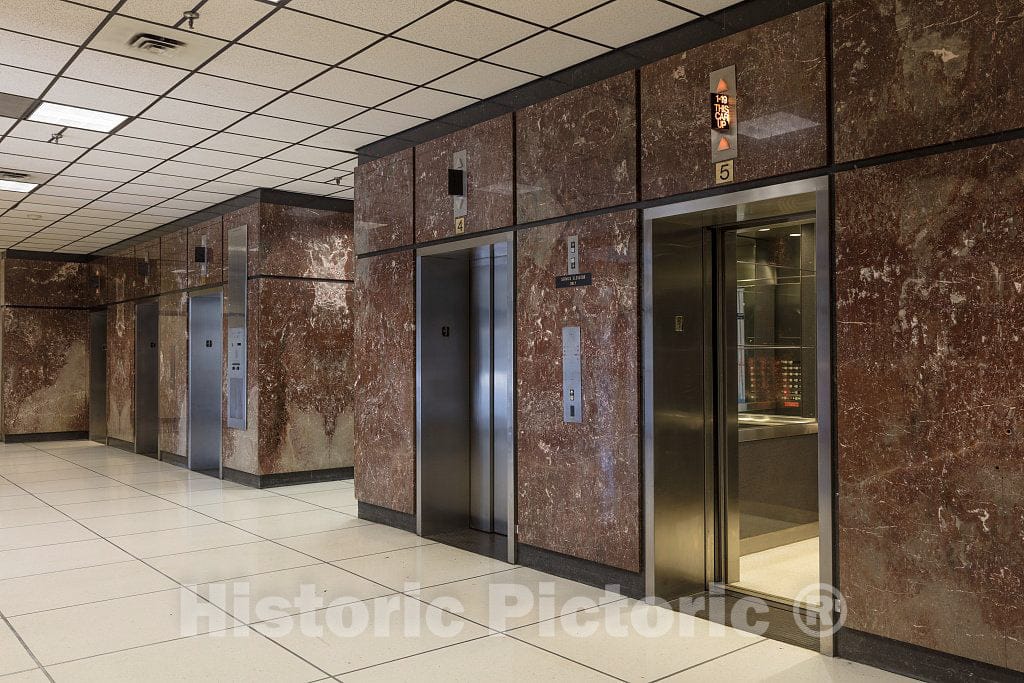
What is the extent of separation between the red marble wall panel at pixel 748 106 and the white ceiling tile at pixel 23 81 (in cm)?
419

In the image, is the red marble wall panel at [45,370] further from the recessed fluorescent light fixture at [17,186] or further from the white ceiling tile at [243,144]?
the white ceiling tile at [243,144]

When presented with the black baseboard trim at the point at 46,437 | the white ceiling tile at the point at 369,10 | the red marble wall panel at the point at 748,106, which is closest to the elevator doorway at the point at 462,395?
the red marble wall panel at the point at 748,106

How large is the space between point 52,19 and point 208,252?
6.32m

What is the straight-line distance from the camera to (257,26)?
16.4 ft

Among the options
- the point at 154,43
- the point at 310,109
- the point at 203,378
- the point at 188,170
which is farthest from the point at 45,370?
the point at 154,43

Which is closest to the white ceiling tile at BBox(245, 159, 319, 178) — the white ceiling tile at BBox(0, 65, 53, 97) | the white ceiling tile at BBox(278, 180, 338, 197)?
the white ceiling tile at BBox(278, 180, 338, 197)

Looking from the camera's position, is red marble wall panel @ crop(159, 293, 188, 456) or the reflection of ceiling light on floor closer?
the reflection of ceiling light on floor

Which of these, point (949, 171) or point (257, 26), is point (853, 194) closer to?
point (949, 171)

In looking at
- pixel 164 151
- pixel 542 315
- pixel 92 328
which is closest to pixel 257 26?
pixel 542 315

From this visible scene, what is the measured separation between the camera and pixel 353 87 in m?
6.13

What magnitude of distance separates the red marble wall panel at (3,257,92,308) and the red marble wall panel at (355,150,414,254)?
10.2 meters

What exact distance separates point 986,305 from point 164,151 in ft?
23.2

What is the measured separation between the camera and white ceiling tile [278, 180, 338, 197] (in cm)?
942

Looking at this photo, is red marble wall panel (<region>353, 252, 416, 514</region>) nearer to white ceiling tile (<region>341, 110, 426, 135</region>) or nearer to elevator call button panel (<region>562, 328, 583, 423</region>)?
white ceiling tile (<region>341, 110, 426, 135</region>)
